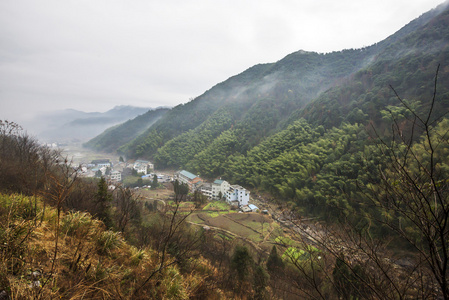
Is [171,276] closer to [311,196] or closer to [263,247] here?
[263,247]

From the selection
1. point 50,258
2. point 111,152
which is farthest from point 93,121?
point 50,258

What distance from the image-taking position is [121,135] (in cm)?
8169

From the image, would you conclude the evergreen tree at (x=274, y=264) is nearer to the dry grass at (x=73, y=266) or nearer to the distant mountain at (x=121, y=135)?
the dry grass at (x=73, y=266)

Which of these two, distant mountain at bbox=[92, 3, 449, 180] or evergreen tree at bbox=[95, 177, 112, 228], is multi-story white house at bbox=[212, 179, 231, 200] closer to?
distant mountain at bbox=[92, 3, 449, 180]

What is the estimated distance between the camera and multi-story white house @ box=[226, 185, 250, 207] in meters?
24.5

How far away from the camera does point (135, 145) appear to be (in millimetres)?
58844

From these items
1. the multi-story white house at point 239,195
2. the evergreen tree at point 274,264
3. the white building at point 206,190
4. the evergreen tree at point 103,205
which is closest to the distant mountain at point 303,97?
the white building at point 206,190

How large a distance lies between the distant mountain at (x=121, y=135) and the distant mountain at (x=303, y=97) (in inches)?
722

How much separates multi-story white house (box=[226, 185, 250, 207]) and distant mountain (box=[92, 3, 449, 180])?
802 centimetres

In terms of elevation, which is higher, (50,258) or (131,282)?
(50,258)

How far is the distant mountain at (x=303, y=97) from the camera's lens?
82.9 feet

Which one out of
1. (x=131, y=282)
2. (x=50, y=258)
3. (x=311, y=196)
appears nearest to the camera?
(x=50, y=258)

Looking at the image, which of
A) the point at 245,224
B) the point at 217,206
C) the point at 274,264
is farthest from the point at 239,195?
the point at 274,264

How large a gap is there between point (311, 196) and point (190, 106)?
202 ft
